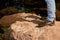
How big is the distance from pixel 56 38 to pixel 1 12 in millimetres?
5119

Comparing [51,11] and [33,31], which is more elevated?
[51,11]

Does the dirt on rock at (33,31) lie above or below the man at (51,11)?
below

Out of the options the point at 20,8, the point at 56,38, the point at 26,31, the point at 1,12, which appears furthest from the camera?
the point at 20,8

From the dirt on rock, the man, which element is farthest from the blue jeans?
the dirt on rock

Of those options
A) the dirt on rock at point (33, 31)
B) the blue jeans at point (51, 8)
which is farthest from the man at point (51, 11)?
the dirt on rock at point (33, 31)

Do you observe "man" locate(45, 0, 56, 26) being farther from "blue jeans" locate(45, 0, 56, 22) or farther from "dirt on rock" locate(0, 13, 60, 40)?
"dirt on rock" locate(0, 13, 60, 40)

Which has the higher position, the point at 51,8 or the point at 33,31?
the point at 51,8

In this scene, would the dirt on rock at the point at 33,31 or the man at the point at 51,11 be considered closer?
the dirt on rock at the point at 33,31

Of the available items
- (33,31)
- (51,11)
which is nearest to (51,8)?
(51,11)

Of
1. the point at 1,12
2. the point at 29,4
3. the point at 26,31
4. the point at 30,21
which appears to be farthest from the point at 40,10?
the point at 26,31

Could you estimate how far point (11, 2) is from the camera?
1002cm

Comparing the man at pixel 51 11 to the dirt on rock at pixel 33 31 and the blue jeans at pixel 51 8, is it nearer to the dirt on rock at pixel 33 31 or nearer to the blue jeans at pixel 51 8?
the blue jeans at pixel 51 8

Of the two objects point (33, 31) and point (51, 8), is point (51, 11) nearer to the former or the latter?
point (51, 8)

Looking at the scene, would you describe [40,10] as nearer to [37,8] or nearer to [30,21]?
[37,8]
